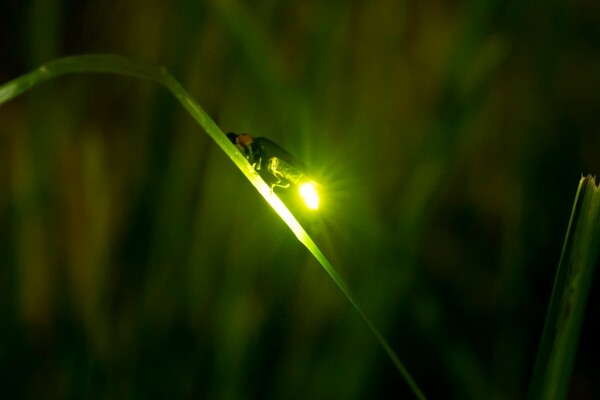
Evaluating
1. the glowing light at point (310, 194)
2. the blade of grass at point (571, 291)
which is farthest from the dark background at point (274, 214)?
the blade of grass at point (571, 291)

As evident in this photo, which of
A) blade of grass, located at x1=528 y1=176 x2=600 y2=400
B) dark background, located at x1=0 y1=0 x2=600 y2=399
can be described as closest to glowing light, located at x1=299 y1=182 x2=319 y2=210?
dark background, located at x1=0 y1=0 x2=600 y2=399

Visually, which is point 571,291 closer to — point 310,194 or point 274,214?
point 310,194

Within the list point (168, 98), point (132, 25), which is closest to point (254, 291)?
point (168, 98)

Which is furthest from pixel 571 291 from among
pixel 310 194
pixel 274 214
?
pixel 274 214

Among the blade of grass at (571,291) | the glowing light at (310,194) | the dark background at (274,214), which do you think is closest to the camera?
the blade of grass at (571,291)

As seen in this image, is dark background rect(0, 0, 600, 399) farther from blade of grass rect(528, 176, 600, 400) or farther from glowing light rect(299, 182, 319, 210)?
blade of grass rect(528, 176, 600, 400)

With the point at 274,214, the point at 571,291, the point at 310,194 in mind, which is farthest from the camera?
the point at 274,214

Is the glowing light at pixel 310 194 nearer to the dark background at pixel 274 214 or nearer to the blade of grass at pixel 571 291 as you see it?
the dark background at pixel 274 214
